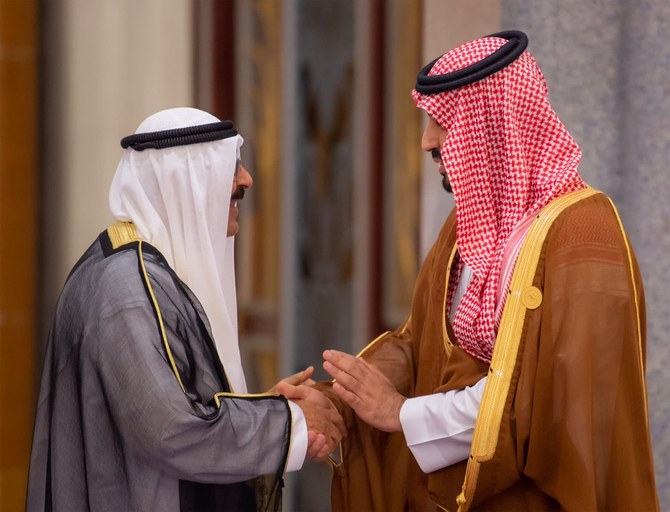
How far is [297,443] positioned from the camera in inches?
84.7

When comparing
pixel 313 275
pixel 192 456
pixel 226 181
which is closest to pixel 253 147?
pixel 313 275

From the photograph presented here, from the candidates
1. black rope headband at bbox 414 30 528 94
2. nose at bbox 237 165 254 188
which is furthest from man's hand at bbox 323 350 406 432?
black rope headband at bbox 414 30 528 94

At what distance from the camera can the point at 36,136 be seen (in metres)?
4.40

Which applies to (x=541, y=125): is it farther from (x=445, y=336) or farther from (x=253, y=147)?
(x=253, y=147)

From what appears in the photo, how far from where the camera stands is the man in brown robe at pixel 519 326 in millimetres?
1951

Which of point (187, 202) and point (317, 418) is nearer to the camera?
point (187, 202)

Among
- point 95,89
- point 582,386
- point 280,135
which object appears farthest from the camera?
point 280,135

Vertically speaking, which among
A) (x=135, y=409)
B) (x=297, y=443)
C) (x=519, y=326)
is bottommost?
(x=297, y=443)

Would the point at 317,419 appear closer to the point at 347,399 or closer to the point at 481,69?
the point at 347,399

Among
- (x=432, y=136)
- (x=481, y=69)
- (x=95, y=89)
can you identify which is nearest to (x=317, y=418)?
(x=432, y=136)

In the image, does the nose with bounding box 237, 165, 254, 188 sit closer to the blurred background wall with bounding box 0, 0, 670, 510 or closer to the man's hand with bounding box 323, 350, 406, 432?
the man's hand with bounding box 323, 350, 406, 432

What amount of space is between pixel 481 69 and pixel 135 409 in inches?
40.6

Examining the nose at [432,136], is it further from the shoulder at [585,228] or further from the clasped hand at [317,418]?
the clasped hand at [317,418]

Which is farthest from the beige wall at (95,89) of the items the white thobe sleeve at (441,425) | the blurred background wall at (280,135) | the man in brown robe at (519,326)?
the white thobe sleeve at (441,425)
